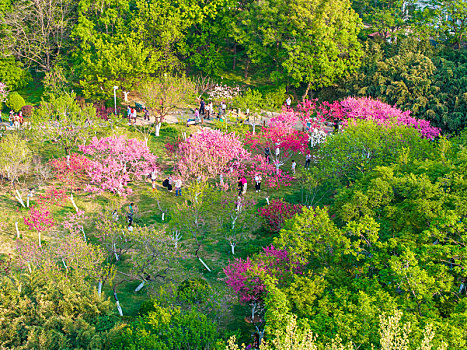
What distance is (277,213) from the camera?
3100 cm

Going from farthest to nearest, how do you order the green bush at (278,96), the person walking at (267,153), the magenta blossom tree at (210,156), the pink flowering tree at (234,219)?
the green bush at (278,96) < the person walking at (267,153) < the magenta blossom tree at (210,156) < the pink flowering tree at (234,219)

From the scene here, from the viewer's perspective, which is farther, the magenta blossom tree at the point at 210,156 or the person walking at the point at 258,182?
the person walking at the point at 258,182

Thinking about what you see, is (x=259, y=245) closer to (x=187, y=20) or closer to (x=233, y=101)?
(x=233, y=101)

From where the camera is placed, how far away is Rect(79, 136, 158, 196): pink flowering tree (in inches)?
1316

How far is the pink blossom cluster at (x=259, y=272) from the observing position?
21.9 meters

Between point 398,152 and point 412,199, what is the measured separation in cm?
701

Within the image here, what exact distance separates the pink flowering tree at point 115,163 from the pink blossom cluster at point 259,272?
13753 mm

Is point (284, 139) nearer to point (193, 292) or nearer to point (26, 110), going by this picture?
point (193, 292)

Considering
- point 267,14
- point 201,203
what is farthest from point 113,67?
point 201,203

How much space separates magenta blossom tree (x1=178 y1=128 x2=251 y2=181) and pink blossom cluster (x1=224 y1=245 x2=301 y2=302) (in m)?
11.1

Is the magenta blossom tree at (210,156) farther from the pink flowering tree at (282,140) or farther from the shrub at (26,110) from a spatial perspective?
the shrub at (26,110)

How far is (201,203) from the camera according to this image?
28594mm

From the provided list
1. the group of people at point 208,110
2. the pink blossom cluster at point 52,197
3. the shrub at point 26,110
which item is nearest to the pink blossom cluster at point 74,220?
the pink blossom cluster at point 52,197

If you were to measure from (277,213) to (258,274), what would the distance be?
9.84 metres
